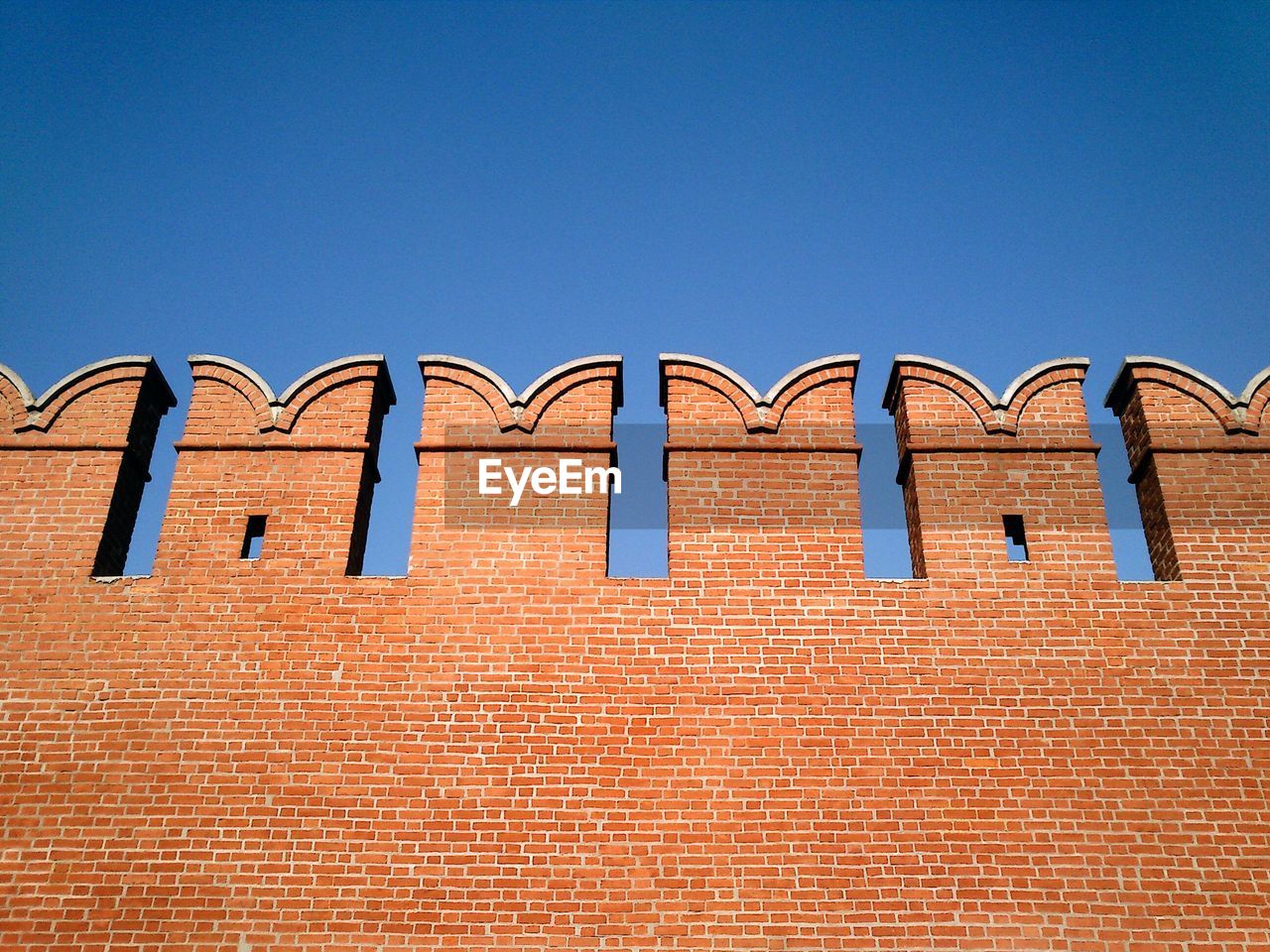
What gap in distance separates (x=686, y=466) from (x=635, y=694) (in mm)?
1748

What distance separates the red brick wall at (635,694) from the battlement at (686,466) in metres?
0.03

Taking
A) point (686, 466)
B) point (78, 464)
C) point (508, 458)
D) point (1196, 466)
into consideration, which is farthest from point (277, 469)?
point (1196, 466)

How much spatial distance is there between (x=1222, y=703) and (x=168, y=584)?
23.2 ft

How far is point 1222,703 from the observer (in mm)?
6133

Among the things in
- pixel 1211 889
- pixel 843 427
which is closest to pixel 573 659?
pixel 843 427

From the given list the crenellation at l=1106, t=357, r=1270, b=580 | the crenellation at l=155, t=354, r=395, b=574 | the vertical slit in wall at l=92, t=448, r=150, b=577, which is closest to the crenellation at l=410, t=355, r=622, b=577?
the crenellation at l=155, t=354, r=395, b=574

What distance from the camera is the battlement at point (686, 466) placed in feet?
21.7

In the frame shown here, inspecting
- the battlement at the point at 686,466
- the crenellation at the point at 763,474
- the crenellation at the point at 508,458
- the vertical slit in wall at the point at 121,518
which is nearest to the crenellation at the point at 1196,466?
the battlement at the point at 686,466

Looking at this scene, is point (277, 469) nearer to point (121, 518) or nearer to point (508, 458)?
point (121, 518)

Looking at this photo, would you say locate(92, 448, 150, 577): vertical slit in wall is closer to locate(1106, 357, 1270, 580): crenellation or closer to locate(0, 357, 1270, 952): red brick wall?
locate(0, 357, 1270, 952): red brick wall

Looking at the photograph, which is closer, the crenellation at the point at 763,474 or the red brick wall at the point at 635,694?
the red brick wall at the point at 635,694

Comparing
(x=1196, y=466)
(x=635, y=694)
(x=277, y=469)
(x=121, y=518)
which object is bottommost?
(x=635, y=694)

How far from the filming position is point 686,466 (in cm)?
697

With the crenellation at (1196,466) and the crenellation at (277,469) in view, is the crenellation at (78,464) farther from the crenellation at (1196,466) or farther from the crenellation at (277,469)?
the crenellation at (1196,466)
